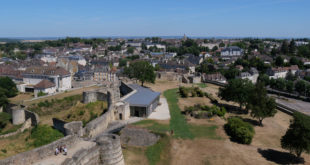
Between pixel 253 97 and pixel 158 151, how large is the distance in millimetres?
18195

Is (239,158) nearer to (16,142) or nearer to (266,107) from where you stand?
(266,107)

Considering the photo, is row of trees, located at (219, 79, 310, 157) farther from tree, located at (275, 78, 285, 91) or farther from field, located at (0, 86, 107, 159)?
tree, located at (275, 78, 285, 91)

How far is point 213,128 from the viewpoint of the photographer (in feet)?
97.8

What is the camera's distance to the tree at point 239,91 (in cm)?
3831

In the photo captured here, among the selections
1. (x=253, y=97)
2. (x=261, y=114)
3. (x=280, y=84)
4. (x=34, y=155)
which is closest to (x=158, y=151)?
(x=34, y=155)

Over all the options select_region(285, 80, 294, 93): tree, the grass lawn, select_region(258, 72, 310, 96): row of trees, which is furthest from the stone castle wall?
select_region(285, 80, 294, 93): tree

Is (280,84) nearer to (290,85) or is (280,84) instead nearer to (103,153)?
(290,85)

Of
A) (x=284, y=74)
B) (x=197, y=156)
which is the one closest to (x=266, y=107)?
(x=197, y=156)

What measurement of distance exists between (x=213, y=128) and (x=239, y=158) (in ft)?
23.6

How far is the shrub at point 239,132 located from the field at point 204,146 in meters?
0.68

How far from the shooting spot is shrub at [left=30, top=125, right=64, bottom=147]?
81.4ft

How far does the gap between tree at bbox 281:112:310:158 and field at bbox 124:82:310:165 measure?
157cm

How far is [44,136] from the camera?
25719 millimetres

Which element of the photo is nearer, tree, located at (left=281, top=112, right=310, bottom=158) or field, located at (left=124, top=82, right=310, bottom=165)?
tree, located at (left=281, top=112, right=310, bottom=158)
